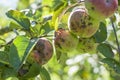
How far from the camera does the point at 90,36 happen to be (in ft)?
4.83

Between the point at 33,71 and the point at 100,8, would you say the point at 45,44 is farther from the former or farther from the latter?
the point at 100,8

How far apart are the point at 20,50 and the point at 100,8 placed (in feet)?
0.95

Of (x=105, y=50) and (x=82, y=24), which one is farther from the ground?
(x=82, y=24)

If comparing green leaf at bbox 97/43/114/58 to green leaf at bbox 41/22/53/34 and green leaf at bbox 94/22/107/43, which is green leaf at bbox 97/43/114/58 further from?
green leaf at bbox 41/22/53/34

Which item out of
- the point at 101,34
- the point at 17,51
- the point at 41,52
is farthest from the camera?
the point at 101,34

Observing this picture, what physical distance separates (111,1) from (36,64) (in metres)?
0.33

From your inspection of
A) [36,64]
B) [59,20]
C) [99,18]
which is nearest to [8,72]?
[36,64]

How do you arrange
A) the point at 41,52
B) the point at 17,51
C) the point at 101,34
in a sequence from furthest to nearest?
the point at 101,34
the point at 41,52
the point at 17,51

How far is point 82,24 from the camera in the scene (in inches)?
54.7

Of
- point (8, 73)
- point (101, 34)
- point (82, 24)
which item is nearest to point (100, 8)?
point (82, 24)

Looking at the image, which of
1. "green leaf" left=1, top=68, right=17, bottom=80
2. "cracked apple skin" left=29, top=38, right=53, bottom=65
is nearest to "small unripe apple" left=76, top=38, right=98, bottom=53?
"cracked apple skin" left=29, top=38, right=53, bottom=65

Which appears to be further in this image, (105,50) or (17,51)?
(105,50)

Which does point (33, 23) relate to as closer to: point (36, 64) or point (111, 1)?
point (36, 64)

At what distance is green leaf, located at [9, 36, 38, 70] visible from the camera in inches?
50.7
